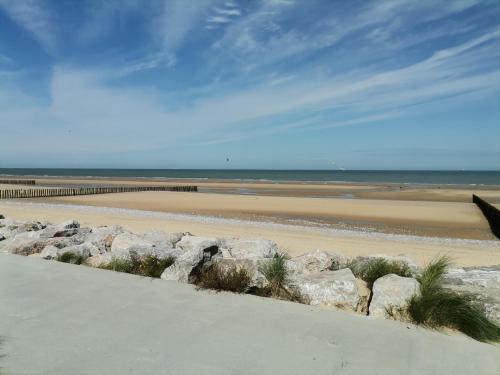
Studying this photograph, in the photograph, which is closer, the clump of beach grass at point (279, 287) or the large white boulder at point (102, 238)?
the clump of beach grass at point (279, 287)

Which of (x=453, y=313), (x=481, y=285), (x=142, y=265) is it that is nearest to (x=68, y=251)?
(x=142, y=265)

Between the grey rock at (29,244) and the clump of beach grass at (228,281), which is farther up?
the clump of beach grass at (228,281)

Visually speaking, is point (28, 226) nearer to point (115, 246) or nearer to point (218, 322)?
point (115, 246)

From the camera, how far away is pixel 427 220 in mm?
21172

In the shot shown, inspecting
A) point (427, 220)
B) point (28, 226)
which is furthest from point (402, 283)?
point (427, 220)

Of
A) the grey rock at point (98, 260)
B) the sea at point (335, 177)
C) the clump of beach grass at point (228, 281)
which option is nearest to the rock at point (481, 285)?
the clump of beach grass at point (228, 281)

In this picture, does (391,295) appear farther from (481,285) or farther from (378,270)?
(481,285)

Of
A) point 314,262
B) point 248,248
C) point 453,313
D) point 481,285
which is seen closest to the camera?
point 453,313

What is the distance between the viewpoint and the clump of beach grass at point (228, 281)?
16.5 ft

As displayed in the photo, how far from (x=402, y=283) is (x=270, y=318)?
1745mm

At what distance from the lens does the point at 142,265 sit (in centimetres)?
615

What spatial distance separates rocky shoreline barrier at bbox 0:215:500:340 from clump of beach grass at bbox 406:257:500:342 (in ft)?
0.49

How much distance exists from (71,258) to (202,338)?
399 cm

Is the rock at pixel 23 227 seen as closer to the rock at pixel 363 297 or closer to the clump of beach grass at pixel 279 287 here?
the clump of beach grass at pixel 279 287
